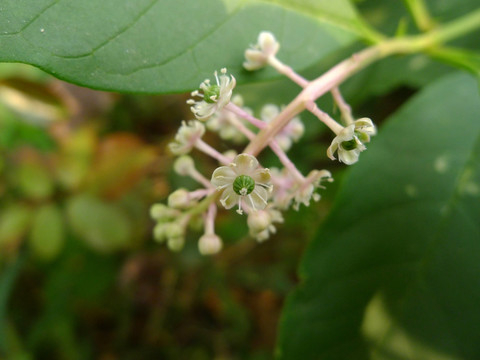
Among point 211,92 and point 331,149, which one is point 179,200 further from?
point 331,149

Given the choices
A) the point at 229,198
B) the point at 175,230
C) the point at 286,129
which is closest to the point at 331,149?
the point at 229,198

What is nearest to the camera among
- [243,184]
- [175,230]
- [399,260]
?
[243,184]

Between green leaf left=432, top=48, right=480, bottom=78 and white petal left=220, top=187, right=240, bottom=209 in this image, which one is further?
green leaf left=432, top=48, right=480, bottom=78

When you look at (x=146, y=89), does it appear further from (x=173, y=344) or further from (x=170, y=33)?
(x=173, y=344)

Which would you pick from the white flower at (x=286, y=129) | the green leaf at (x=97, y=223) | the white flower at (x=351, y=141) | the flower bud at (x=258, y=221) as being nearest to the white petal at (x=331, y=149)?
the white flower at (x=351, y=141)

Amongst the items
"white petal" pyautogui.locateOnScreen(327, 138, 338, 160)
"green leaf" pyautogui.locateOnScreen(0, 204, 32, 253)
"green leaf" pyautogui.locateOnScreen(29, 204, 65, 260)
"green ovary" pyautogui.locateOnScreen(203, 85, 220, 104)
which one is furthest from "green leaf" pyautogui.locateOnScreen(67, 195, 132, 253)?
"white petal" pyautogui.locateOnScreen(327, 138, 338, 160)

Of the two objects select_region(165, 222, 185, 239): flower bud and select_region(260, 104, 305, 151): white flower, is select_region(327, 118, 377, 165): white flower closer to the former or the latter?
select_region(260, 104, 305, 151): white flower

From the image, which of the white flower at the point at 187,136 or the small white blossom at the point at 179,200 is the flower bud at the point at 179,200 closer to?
the small white blossom at the point at 179,200
